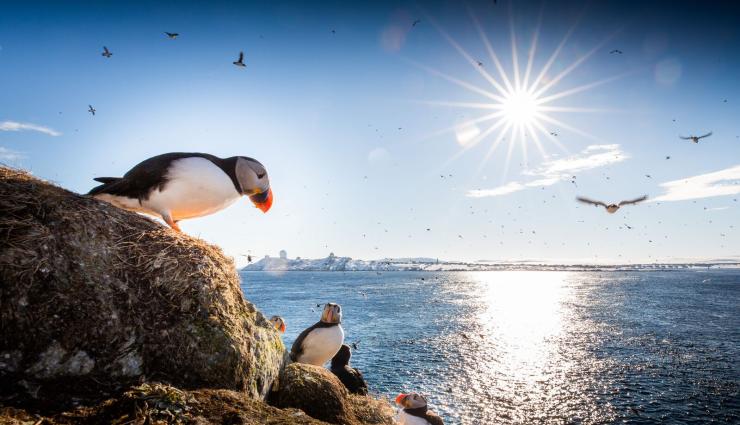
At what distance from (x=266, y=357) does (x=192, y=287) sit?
5.45ft

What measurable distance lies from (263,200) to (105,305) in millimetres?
2829

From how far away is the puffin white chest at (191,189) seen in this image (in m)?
5.50

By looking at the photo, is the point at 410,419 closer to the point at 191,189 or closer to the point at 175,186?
the point at 191,189

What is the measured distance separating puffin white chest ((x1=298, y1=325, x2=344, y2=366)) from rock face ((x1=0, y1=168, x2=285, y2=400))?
258 inches

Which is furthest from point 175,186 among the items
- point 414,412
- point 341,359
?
point 414,412

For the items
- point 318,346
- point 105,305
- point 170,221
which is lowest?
point 318,346

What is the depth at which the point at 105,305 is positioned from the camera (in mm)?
4133

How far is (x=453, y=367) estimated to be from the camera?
30688 millimetres

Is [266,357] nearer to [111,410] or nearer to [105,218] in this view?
[111,410]

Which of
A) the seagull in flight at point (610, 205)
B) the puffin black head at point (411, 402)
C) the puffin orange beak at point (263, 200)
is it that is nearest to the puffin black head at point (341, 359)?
the puffin black head at point (411, 402)

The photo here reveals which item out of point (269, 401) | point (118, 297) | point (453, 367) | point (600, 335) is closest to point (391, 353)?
point (453, 367)

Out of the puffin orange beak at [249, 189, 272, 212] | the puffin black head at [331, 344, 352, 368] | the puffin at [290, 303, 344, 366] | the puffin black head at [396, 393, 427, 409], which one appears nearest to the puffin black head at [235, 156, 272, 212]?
the puffin orange beak at [249, 189, 272, 212]

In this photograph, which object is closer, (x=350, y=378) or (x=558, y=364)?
(x=350, y=378)

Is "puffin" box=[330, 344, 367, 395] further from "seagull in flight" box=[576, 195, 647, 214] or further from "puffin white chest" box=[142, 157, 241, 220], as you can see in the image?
"seagull in flight" box=[576, 195, 647, 214]
